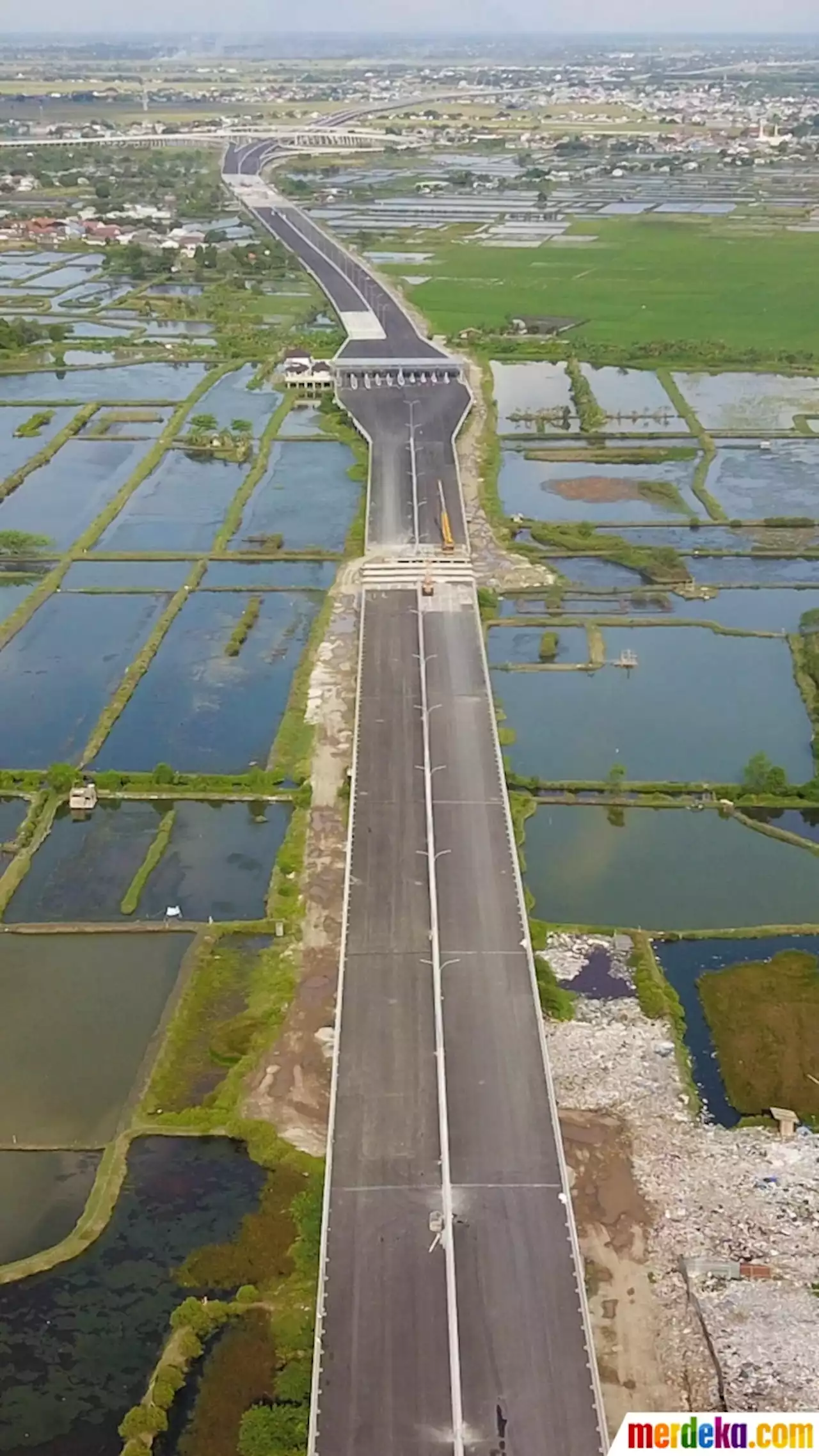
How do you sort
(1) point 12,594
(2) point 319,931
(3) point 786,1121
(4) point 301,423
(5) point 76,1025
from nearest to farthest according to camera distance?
(3) point 786,1121, (5) point 76,1025, (2) point 319,931, (1) point 12,594, (4) point 301,423

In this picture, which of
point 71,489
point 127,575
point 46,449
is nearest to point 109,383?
point 46,449

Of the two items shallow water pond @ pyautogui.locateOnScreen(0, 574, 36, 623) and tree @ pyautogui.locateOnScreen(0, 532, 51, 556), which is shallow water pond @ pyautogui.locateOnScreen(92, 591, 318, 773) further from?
tree @ pyautogui.locateOnScreen(0, 532, 51, 556)

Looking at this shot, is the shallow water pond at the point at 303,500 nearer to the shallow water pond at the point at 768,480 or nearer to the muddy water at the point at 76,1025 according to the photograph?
the shallow water pond at the point at 768,480

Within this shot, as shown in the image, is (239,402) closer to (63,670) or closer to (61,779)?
(63,670)

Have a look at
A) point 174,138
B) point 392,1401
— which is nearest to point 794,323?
point 392,1401

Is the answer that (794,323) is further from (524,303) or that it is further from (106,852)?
(106,852)

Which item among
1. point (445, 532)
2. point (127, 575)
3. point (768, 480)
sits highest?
point (768, 480)

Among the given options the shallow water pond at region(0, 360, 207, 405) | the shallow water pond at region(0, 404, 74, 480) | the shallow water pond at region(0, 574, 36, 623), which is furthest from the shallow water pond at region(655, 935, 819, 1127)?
the shallow water pond at region(0, 360, 207, 405)
